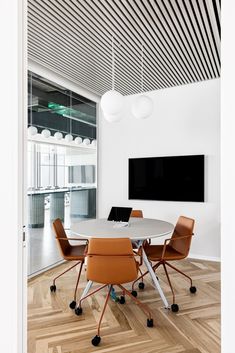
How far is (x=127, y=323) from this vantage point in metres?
2.60

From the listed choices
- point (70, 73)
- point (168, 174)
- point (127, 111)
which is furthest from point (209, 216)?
point (70, 73)

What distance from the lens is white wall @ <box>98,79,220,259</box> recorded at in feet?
14.8

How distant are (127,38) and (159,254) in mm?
2638

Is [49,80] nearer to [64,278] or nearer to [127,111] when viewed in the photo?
[127,111]

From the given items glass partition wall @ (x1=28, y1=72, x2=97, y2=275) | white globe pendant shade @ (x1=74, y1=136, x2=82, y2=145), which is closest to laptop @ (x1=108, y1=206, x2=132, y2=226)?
glass partition wall @ (x1=28, y1=72, x2=97, y2=275)

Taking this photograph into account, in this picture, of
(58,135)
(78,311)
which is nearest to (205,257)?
(78,311)

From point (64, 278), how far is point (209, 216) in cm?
260

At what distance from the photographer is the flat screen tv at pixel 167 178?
4598 millimetres

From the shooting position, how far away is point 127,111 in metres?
5.27

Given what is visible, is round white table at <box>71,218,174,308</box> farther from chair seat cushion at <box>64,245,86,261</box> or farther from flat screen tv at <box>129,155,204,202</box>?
flat screen tv at <box>129,155,204,202</box>

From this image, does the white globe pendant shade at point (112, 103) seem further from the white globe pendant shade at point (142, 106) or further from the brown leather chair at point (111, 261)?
the brown leather chair at point (111, 261)

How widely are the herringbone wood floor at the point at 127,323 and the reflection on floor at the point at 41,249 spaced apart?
40cm

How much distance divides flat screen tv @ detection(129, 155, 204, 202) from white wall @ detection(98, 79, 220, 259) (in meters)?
0.11
